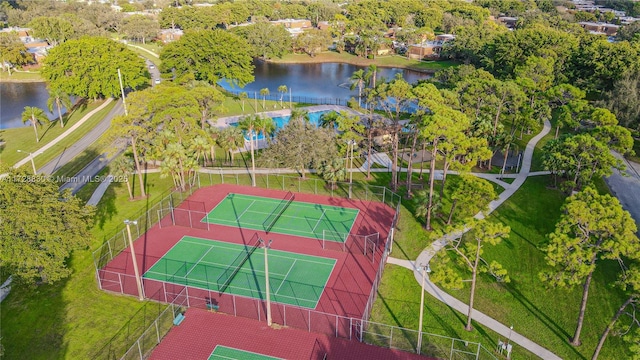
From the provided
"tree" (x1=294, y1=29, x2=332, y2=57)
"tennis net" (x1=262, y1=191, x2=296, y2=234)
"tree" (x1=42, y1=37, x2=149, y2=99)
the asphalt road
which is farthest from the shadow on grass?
"tree" (x1=294, y1=29, x2=332, y2=57)

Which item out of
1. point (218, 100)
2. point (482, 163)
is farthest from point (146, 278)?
A: point (482, 163)

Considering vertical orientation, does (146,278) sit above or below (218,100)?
below

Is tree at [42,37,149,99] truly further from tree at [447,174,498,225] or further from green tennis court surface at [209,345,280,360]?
tree at [447,174,498,225]

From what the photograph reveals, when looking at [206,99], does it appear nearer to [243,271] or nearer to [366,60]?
[243,271]

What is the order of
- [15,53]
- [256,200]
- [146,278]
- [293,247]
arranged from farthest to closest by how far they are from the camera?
1. [15,53]
2. [256,200]
3. [293,247]
4. [146,278]

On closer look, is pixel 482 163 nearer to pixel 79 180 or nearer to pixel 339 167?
pixel 339 167

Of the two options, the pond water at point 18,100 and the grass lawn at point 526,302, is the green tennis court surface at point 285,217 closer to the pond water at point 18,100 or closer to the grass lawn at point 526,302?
the grass lawn at point 526,302
